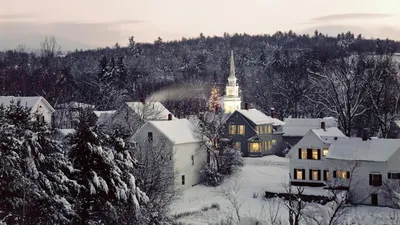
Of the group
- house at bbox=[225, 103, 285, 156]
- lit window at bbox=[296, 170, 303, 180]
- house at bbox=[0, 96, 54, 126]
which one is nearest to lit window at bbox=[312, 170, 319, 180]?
lit window at bbox=[296, 170, 303, 180]

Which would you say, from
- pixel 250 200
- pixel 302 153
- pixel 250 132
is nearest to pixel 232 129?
pixel 250 132

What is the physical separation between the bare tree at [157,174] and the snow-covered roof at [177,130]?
0.84 meters

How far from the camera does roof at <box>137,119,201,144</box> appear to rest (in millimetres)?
46219

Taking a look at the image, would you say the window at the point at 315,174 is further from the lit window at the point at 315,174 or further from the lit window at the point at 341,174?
the lit window at the point at 341,174

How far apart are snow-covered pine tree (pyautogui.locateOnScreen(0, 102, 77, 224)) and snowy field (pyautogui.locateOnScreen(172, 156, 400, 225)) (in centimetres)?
992

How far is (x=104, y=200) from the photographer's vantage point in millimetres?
25656

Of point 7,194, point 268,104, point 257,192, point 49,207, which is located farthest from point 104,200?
point 268,104

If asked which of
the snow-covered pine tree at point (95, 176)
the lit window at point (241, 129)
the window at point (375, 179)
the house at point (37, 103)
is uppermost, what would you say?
the house at point (37, 103)

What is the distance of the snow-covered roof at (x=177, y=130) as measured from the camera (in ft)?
152

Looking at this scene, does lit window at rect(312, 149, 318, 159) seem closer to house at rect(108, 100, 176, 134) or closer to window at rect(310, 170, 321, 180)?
window at rect(310, 170, 321, 180)

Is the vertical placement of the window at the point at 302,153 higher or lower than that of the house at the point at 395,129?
lower

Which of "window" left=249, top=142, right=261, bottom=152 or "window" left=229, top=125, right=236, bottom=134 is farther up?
"window" left=229, top=125, right=236, bottom=134

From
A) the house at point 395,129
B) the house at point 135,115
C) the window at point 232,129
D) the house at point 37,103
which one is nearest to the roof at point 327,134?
the window at point 232,129

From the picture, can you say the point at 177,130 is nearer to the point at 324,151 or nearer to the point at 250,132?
the point at 324,151
